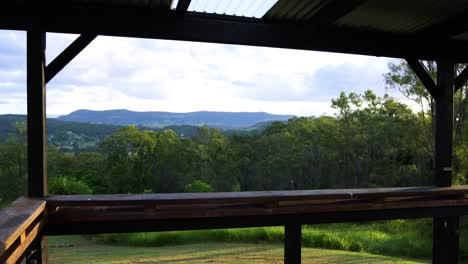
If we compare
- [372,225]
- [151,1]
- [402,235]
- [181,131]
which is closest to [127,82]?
[181,131]

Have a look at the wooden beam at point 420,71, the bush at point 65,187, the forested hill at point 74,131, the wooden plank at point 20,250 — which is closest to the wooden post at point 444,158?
the wooden beam at point 420,71

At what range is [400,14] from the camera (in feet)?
9.68

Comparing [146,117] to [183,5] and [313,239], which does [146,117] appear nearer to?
[313,239]

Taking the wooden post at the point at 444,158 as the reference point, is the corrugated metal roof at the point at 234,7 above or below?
above

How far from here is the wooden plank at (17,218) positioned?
1594 millimetres

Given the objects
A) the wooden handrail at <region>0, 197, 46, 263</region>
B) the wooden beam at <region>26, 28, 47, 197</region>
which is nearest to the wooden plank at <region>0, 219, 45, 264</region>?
the wooden handrail at <region>0, 197, 46, 263</region>

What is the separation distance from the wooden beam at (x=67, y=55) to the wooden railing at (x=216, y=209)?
0.83 metres

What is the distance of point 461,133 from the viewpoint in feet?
40.7

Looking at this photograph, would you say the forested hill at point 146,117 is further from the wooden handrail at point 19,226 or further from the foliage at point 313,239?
the wooden handrail at point 19,226

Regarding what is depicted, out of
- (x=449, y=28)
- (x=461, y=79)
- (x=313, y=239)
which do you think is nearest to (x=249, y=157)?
(x=313, y=239)

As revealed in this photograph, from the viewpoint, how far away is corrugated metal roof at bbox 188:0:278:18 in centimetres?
269

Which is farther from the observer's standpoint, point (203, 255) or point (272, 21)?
point (203, 255)

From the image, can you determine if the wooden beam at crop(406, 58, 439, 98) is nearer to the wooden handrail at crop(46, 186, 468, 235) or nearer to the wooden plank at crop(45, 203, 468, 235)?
the wooden handrail at crop(46, 186, 468, 235)

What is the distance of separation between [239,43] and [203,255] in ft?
20.2
